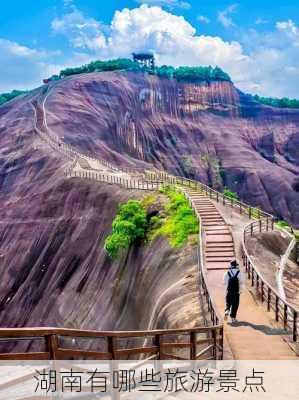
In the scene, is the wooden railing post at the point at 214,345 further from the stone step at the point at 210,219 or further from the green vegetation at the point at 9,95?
the green vegetation at the point at 9,95

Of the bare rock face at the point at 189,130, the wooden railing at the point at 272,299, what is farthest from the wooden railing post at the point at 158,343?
the bare rock face at the point at 189,130

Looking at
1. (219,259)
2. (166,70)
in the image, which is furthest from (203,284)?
(166,70)

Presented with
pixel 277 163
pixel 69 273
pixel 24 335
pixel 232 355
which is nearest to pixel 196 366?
pixel 232 355

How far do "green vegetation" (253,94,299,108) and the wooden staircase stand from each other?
8024cm

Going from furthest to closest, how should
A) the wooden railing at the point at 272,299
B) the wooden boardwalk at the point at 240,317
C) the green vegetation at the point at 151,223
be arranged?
the green vegetation at the point at 151,223 < the wooden railing at the point at 272,299 < the wooden boardwalk at the point at 240,317

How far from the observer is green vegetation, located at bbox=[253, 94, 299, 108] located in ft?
352

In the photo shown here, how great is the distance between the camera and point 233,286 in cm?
1501

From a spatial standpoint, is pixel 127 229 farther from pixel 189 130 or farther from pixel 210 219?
pixel 189 130

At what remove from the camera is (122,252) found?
1235 inches

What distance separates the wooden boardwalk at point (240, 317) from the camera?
42.3 feet

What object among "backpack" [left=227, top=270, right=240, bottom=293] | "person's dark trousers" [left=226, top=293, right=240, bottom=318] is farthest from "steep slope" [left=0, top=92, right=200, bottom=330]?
"backpack" [left=227, top=270, right=240, bottom=293]

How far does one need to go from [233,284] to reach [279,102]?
99.8m

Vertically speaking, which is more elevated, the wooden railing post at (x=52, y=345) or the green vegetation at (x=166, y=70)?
the green vegetation at (x=166, y=70)

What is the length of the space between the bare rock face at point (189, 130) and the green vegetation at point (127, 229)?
121 ft
